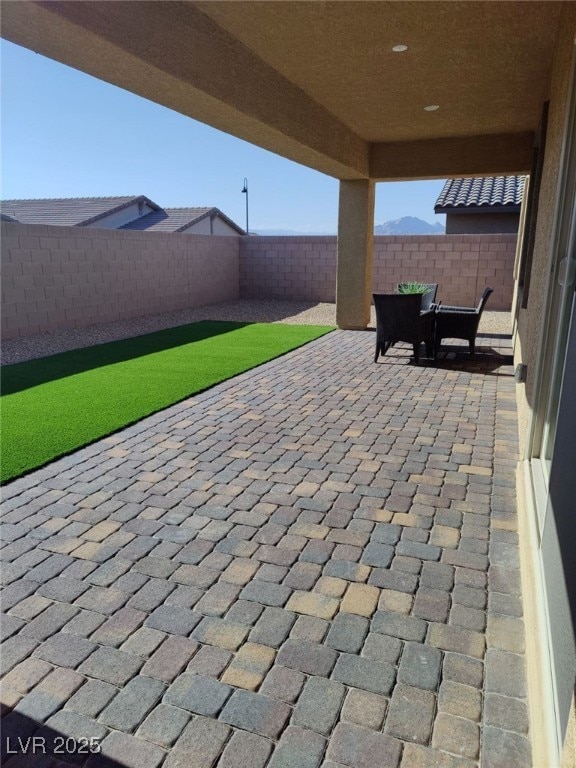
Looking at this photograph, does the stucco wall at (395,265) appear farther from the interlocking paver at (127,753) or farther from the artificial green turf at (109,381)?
the interlocking paver at (127,753)

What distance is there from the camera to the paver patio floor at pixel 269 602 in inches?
67.4

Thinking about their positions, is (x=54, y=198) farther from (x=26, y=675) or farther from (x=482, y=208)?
(x=26, y=675)

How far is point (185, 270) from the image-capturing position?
41.4 feet

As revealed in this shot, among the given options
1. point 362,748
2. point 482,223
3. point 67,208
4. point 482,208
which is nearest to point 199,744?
point 362,748

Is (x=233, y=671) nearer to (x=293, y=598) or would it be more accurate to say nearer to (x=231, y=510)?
(x=293, y=598)

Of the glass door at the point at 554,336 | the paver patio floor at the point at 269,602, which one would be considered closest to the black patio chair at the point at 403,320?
the paver patio floor at the point at 269,602

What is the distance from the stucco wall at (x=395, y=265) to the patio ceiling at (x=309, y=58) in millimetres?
5221

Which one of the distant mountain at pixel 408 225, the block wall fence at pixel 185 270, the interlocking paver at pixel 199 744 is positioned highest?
the distant mountain at pixel 408 225

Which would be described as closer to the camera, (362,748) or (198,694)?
(362,748)

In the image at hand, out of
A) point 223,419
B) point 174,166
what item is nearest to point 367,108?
point 223,419

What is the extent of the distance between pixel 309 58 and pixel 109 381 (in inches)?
156

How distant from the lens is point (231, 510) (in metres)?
3.12

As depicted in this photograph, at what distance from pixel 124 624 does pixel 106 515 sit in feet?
3.21

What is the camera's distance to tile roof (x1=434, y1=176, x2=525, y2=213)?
47.3ft
